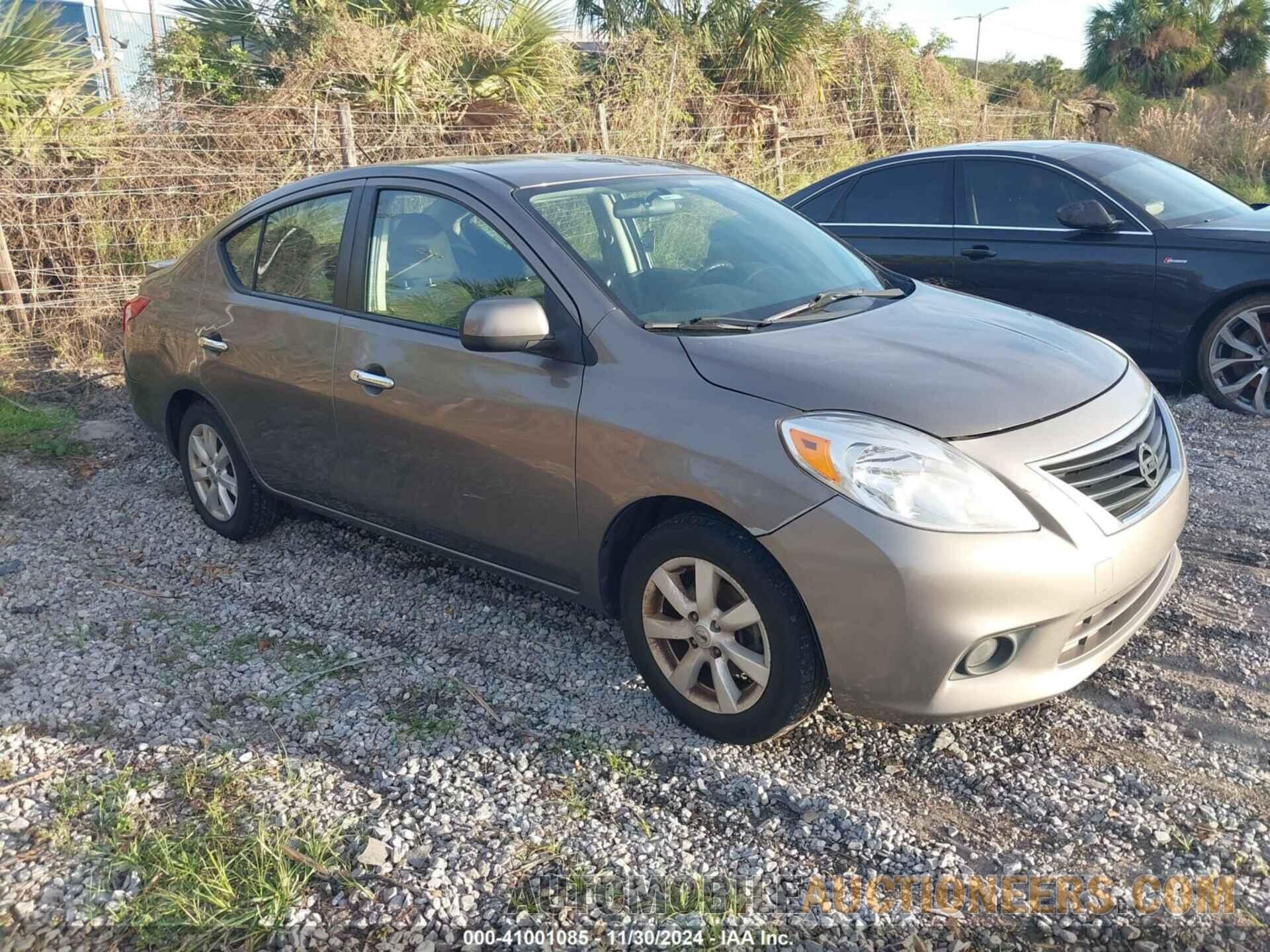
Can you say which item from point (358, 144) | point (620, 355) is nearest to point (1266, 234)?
point (620, 355)

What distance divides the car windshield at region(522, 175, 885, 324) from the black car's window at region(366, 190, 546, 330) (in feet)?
0.73

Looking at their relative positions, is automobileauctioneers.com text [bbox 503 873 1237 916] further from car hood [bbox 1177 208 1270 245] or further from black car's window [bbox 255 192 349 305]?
car hood [bbox 1177 208 1270 245]

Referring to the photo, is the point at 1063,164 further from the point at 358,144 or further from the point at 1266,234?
the point at 358,144

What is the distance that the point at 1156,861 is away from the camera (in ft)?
8.87

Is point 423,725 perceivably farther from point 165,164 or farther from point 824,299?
point 165,164

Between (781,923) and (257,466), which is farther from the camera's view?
(257,466)

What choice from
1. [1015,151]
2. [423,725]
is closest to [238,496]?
[423,725]

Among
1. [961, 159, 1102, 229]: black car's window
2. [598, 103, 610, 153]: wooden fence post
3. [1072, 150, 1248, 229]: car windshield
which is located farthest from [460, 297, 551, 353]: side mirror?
[598, 103, 610, 153]: wooden fence post

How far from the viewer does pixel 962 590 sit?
2.76 m

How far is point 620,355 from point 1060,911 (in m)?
1.93

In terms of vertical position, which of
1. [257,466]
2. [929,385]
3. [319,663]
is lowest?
[319,663]

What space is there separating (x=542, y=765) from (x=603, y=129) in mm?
9908

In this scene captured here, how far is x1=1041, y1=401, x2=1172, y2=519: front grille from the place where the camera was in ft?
9.82

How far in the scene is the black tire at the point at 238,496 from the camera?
4.91 metres
